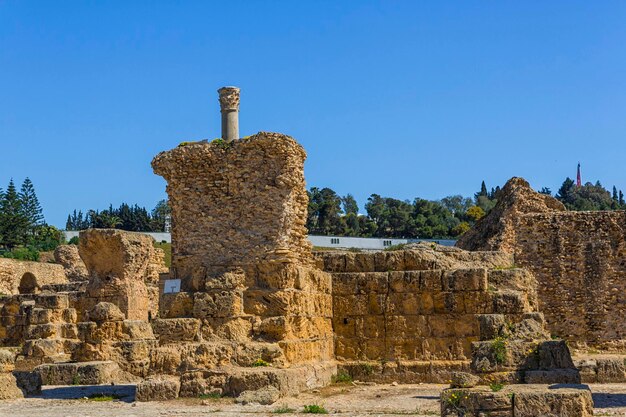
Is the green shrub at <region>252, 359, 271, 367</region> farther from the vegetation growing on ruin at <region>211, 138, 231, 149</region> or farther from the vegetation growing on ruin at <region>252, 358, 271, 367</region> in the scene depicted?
the vegetation growing on ruin at <region>211, 138, 231, 149</region>

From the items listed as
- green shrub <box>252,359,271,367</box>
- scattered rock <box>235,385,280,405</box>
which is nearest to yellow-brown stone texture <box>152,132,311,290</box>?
green shrub <box>252,359,271,367</box>

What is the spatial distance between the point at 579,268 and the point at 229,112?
49.4 feet

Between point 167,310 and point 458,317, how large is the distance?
4.85m

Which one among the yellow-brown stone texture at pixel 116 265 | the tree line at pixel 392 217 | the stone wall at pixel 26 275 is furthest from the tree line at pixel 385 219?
the yellow-brown stone texture at pixel 116 265

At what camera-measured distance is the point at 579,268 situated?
27.5 m

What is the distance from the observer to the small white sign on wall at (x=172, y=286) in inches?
583

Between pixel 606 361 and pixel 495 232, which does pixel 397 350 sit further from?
pixel 495 232

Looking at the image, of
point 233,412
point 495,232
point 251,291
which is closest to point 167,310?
point 251,291

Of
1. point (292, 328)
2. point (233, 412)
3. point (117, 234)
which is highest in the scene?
point (117, 234)

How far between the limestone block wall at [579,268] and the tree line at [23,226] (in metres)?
41.7

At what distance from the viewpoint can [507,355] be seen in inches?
440

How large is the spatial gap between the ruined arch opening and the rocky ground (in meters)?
25.9

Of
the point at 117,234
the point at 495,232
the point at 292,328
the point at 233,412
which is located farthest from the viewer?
the point at 495,232

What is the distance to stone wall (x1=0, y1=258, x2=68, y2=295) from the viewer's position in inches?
1474
